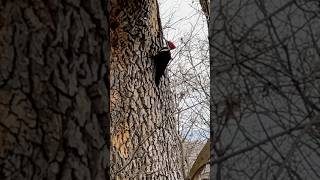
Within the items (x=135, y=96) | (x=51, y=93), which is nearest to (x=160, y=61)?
(x=135, y=96)

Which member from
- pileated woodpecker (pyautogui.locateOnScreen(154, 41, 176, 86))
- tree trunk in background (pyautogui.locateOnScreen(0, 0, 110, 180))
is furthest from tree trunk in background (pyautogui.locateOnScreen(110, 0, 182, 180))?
tree trunk in background (pyautogui.locateOnScreen(0, 0, 110, 180))

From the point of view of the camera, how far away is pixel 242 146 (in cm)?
134

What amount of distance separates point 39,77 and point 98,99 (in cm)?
12

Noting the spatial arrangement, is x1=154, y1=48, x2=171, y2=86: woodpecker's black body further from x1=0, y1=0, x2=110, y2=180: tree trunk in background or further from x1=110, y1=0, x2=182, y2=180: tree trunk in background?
x1=0, y1=0, x2=110, y2=180: tree trunk in background

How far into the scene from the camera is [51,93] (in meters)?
0.84

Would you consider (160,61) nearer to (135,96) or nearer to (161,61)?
(161,61)

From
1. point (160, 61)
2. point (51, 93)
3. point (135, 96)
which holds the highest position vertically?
point (160, 61)

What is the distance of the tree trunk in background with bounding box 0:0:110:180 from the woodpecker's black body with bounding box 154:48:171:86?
160 cm

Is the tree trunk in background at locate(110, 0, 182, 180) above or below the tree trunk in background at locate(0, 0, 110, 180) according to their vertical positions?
above

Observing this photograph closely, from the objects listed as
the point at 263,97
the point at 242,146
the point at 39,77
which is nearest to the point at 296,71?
the point at 263,97

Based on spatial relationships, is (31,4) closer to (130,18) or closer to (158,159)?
(130,18)

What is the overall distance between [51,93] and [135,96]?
1.58 metres

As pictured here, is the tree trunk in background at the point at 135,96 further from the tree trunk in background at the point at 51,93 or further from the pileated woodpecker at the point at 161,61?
the tree trunk in background at the point at 51,93

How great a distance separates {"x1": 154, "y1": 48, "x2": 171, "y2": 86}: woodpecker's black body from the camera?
253cm
